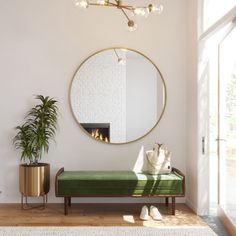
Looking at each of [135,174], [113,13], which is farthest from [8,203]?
[113,13]

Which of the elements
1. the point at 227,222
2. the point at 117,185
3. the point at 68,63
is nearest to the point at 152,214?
the point at 117,185

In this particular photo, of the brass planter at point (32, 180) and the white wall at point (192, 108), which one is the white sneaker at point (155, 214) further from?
the brass planter at point (32, 180)

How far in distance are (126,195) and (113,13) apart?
239 centimetres

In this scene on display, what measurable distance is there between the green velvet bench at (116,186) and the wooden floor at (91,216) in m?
0.21

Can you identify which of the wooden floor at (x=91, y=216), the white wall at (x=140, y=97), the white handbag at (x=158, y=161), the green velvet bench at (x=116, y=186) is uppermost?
the white wall at (x=140, y=97)

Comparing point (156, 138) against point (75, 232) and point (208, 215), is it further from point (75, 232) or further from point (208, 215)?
point (75, 232)

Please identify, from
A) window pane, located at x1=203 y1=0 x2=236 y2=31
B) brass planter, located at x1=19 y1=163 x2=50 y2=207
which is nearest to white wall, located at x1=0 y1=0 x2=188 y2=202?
brass planter, located at x1=19 y1=163 x2=50 y2=207

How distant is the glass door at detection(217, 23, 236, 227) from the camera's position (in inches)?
158

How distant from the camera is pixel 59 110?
5152 mm

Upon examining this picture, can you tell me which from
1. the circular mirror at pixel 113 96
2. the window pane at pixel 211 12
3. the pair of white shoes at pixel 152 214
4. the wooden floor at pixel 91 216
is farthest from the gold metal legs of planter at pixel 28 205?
the window pane at pixel 211 12

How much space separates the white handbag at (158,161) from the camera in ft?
15.5

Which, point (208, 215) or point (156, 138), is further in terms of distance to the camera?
point (156, 138)

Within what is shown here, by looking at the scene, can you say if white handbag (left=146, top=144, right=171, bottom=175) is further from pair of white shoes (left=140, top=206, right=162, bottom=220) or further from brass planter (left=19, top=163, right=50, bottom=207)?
brass planter (left=19, top=163, right=50, bottom=207)

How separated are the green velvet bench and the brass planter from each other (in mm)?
325
